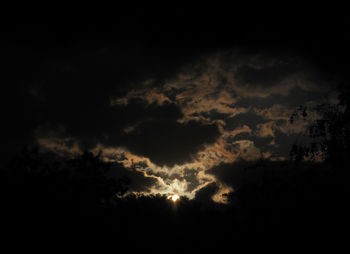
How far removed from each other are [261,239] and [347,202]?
16.7ft

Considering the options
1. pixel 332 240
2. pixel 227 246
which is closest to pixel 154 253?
pixel 227 246

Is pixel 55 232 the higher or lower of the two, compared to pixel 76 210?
lower

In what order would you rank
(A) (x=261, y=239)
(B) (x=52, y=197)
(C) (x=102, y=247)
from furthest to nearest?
(A) (x=261, y=239) < (C) (x=102, y=247) < (B) (x=52, y=197)

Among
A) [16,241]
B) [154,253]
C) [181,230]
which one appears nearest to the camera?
[16,241]

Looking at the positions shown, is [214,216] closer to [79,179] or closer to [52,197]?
[79,179]

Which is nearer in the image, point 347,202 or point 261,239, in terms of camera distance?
point 347,202

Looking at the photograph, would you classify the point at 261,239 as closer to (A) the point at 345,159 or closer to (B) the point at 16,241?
(A) the point at 345,159

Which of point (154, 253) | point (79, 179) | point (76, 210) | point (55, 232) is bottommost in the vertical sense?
point (154, 253)

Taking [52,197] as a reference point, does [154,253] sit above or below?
below

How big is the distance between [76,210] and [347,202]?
1050cm

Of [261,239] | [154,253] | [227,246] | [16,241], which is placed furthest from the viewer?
[154,253]

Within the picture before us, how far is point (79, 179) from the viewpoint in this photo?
78.3 feet

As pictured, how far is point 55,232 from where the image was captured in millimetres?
9859

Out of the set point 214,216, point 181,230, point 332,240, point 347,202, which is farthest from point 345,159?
point 214,216
